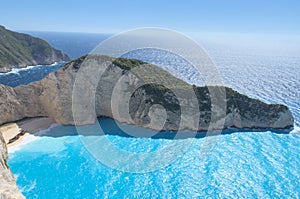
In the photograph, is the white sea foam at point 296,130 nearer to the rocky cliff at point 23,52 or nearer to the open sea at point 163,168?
the open sea at point 163,168

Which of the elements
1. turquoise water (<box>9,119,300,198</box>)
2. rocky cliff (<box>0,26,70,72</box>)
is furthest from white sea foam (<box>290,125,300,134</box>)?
rocky cliff (<box>0,26,70,72</box>)

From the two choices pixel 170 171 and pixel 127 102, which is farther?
pixel 127 102

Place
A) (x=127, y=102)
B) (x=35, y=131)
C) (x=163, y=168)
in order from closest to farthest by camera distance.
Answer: (x=163, y=168) < (x=35, y=131) < (x=127, y=102)

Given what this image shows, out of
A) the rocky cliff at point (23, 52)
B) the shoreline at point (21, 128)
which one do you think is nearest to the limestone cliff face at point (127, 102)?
the shoreline at point (21, 128)

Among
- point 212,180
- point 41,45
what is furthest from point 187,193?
point 41,45

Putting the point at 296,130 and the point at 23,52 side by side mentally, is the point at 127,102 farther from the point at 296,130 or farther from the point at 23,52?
the point at 23,52

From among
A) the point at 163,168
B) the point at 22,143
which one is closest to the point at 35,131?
the point at 22,143
